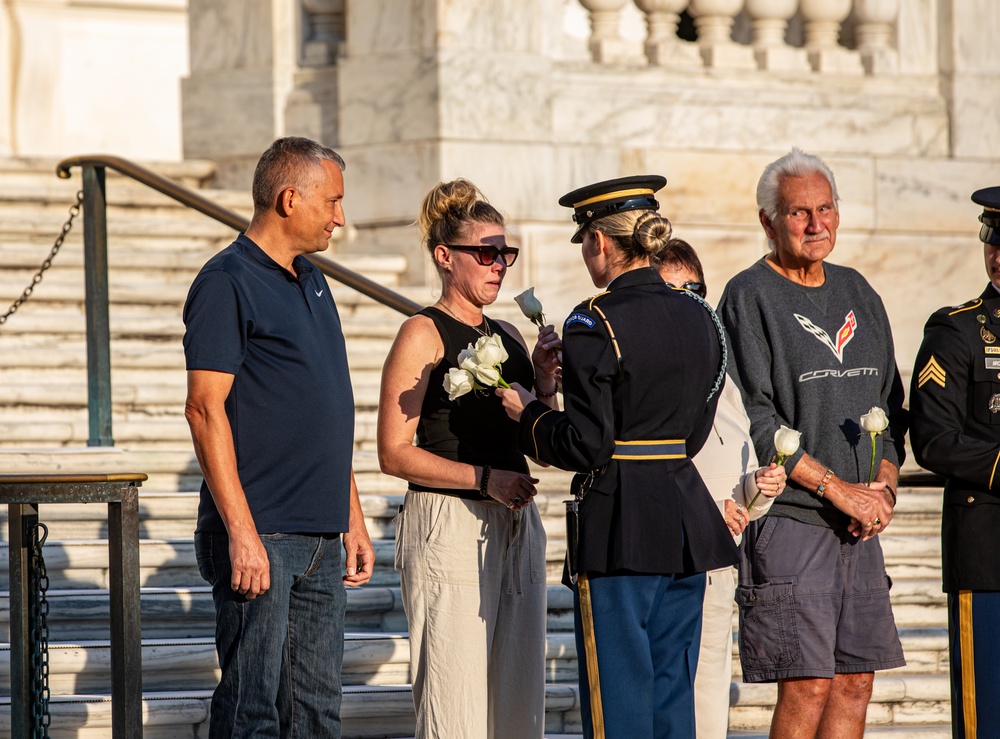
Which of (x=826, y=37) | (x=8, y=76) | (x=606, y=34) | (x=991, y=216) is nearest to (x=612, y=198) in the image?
(x=991, y=216)

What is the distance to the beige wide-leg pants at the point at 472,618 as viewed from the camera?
4.30 metres

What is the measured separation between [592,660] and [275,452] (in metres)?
0.92

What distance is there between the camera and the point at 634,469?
4.08 metres

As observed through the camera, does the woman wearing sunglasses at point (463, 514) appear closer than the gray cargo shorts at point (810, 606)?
Yes

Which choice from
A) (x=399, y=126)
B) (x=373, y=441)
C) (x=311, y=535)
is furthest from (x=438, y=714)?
(x=399, y=126)

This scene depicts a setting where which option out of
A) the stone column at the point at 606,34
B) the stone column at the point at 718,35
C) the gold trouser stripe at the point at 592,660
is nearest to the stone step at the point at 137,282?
the stone column at the point at 606,34

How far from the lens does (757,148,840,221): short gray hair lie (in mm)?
4809

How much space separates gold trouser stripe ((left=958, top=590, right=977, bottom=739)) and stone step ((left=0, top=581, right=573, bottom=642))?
86.3 inches

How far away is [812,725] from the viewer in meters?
4.64

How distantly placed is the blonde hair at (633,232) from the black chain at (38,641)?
5.50 ft

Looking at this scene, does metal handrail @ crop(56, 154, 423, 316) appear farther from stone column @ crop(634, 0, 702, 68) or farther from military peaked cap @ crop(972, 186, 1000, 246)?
stone column @ crop(634, 0, 702, 68)

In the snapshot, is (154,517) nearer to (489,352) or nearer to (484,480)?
(484,480)

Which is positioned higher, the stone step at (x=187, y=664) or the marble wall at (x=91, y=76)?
the marble wall at (x=91, y=76)

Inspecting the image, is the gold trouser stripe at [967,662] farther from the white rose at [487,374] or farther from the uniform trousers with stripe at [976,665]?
the white rose at [487,374]
